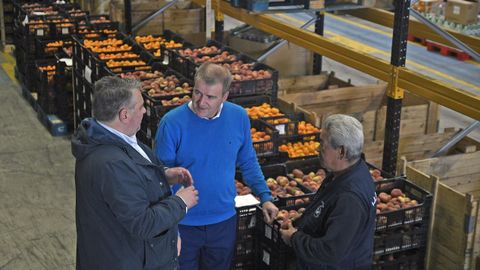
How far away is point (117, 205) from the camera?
3.36 m

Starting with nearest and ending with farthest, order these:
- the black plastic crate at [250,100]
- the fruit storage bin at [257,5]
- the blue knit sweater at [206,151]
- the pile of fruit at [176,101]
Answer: the blue knit sweater at [206,151] → the fruit storage bin at [257,5] → the pile of fruit at [176,101] → the black plastic crate at [250,100]

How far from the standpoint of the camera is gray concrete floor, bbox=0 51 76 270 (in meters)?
6.69

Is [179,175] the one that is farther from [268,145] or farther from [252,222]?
[268,145]

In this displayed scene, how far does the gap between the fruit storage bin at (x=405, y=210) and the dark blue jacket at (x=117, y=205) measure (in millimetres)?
2049

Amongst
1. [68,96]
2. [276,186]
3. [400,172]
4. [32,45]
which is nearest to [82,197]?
[276,186]

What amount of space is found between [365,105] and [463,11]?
20.7 feet

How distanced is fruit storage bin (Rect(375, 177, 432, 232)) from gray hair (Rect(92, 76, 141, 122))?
Answer: 240 centimetres

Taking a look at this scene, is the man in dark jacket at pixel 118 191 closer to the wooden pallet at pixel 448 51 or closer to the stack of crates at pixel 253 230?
the stack of crates at pixel 253 230

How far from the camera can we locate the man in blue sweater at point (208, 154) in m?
4.23

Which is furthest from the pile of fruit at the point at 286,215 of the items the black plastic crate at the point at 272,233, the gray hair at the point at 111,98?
the gray hair at the point at 111,98

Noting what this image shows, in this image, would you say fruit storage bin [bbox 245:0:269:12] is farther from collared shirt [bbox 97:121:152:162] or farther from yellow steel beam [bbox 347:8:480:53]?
collared shirt [bbox 97:121:152:162]

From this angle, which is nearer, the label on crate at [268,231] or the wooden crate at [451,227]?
the label on crate at [268,231]

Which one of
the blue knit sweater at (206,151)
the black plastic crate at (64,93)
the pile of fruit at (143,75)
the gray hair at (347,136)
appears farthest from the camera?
the black plastic crate at (64,93)

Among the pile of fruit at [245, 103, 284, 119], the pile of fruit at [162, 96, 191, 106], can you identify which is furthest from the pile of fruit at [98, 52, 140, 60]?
the pile of fruit at [245, 103, 284, 119]
